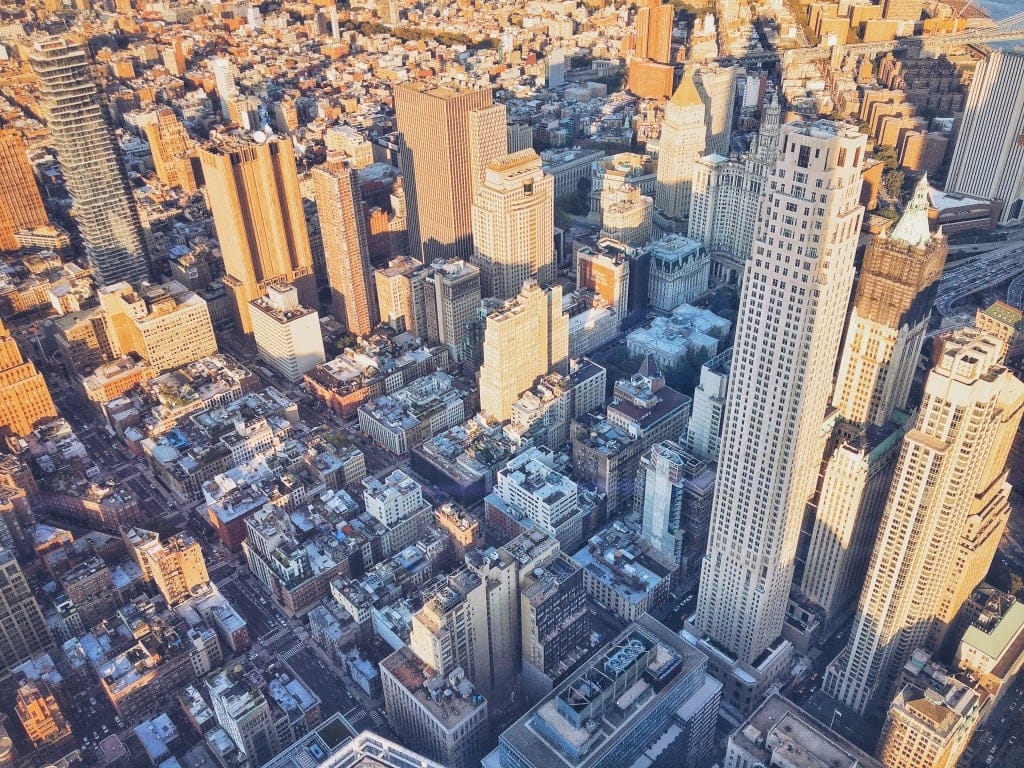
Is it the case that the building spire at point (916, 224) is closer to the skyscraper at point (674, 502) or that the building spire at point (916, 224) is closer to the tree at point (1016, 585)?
Result: the skyscraper at point (674, 502)

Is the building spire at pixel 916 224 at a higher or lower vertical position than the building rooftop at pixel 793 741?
higher

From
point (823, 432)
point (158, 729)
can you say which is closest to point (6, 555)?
point (158, 729)

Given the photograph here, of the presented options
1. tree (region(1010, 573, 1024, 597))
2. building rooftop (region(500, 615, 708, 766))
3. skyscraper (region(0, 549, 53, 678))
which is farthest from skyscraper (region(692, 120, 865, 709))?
skyscraper (region(0, 549, 53, 678))

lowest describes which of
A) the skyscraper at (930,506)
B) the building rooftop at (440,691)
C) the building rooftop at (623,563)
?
the building rooftop at (623,563)

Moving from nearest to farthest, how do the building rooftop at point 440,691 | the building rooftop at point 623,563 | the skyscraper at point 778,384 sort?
the skyscraper at point 778,384, the building rooftop at point 440,691, the building rooftop at point 623,563

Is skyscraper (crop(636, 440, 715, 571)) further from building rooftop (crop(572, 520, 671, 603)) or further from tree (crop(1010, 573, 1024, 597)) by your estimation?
tree (crop(1010, 573, 1024, 597))

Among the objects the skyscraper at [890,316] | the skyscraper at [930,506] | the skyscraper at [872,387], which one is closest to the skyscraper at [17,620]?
the skyscraper at [872,387]

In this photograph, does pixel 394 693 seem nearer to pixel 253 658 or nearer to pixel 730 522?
pixel 253 658

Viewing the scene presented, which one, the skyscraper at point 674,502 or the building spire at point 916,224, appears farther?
the skyscraper at point 674,502
